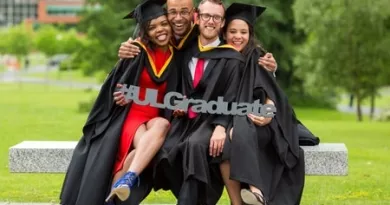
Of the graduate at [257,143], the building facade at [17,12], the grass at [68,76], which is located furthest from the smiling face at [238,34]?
the building facade at [17,12]

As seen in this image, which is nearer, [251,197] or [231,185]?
[251,197]

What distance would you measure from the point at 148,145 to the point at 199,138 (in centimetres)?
35

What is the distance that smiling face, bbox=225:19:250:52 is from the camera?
659 cm

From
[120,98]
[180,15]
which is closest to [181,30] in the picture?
[180,15]

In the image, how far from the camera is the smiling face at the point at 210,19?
6.54 metres

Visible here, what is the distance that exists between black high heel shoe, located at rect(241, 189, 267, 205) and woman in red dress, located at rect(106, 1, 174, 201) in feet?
2.26

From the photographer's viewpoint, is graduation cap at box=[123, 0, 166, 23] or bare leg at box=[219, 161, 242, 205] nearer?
bare leg at box=[219, 161, 242, 205]

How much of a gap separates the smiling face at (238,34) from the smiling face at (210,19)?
3.1 inches

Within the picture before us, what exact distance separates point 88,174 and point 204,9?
1.39 meters

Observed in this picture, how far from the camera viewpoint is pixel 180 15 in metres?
6.68

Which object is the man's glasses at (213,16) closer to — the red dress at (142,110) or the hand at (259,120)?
the red dress at (142,110)

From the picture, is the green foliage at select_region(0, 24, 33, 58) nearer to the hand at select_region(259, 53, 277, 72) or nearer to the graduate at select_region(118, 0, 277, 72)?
the graduate at select_region(118, 0, 277, 72)

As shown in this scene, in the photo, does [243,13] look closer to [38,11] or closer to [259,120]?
[259,120]

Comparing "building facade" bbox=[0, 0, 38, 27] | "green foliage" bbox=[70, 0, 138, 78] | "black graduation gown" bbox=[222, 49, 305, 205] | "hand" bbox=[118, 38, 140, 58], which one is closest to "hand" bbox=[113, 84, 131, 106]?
"hand" bbox=[118, 38, 140, 58]
